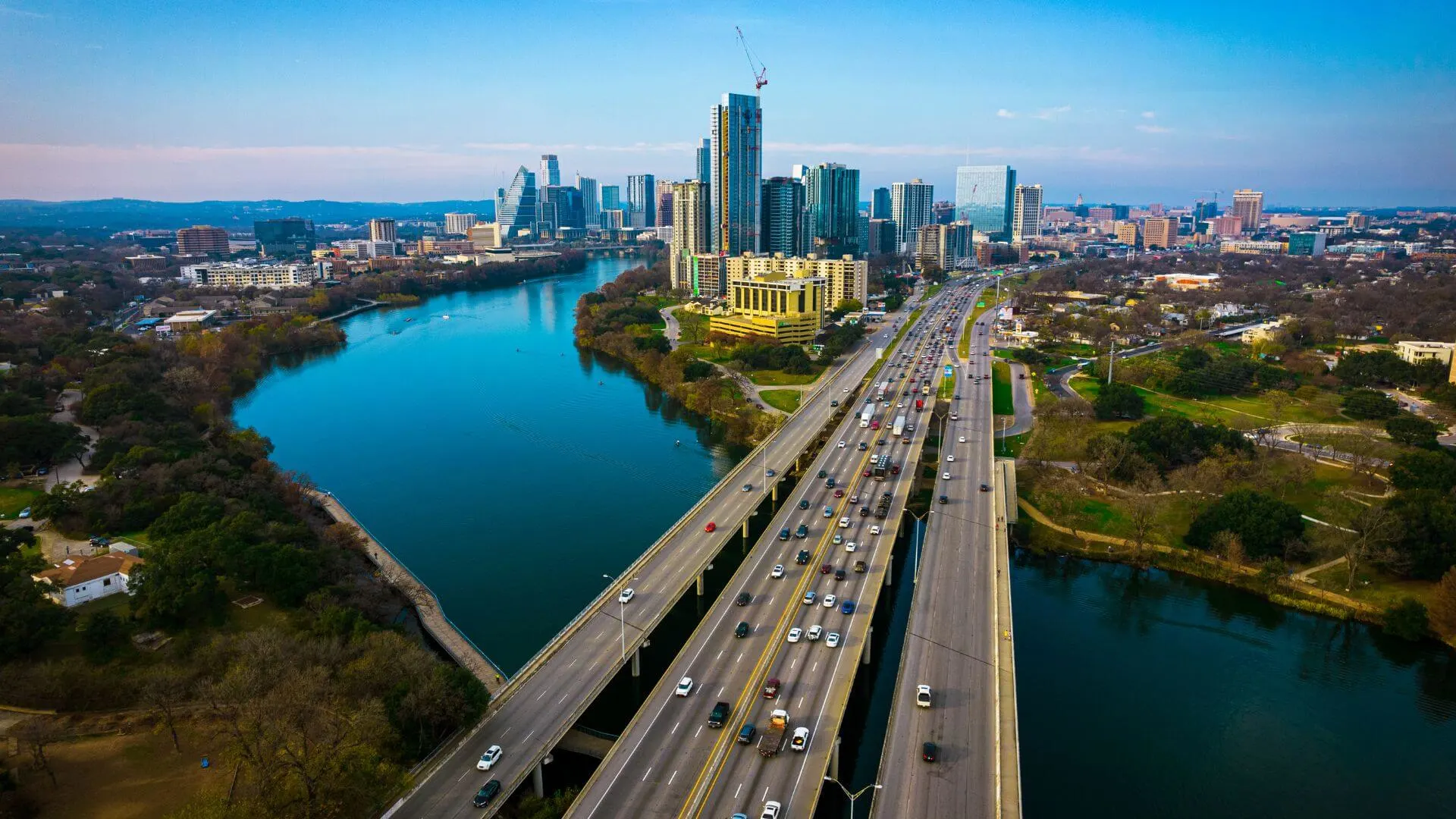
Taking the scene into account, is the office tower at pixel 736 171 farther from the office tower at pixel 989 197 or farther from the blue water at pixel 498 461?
the office tower at pixel 989 197

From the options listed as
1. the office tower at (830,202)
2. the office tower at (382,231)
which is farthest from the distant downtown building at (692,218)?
the office tower at (382,231)

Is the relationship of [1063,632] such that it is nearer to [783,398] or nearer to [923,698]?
[923,698]

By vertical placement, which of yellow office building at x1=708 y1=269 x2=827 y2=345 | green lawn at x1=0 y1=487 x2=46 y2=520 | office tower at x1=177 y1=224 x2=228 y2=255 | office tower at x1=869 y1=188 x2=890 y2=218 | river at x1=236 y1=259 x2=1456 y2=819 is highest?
office tower at x1=869 y1=188 x2=890 y2=218

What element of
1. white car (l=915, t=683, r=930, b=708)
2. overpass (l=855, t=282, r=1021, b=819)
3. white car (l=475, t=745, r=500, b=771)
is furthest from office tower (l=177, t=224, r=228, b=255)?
white car (l=915, t=683, r=930, b=708)

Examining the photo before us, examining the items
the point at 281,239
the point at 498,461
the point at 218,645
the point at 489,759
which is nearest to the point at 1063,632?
the point at 489,759

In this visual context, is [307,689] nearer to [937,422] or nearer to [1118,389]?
[937,422]

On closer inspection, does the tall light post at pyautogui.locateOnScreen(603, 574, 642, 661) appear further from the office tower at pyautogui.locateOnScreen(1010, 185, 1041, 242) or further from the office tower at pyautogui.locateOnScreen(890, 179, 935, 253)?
the office tower at pyautogui.locateOnScreen(1010, 185, 1041, 242)

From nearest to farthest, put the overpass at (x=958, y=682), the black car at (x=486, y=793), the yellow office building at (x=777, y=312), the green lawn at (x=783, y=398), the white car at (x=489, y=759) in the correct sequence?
the black car at (x=486, y=793) → the overpass at (x=958, y=682) → the white car at (x=489, y=759) → the green lawn at (x=783, y=398) → the yellow office building at (x=777, y=312)
